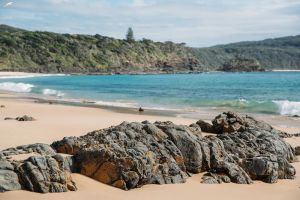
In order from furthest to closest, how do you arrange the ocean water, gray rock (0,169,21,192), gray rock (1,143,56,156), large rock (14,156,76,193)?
the ocean water < gray rock (1,143,56,156) < large rock (14,156,76,193) < gray rock (0,169,21,192)

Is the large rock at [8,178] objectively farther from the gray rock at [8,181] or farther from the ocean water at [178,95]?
the ocean water at [178,95]

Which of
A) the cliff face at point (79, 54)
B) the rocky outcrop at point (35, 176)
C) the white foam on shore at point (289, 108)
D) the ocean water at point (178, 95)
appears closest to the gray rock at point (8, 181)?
the rocky outcrop at point (35, 176)

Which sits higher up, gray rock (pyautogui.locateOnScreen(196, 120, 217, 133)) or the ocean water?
gray rock (pyautogui.locateOnScreen(196, 120, 217, 133))

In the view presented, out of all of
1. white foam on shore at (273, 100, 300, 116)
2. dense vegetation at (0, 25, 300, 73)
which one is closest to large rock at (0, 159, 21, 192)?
white foam on shore at (273, 100, 300, 116)

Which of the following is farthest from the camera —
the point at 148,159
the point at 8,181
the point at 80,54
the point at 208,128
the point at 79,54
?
the point at 80,54

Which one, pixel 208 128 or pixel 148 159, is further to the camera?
pixel 208 128

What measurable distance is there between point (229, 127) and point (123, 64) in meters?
160

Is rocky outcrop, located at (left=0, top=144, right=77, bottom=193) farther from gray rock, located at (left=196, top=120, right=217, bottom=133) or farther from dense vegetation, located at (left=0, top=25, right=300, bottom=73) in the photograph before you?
dense vegetation, located at (left=0, top=25, right=300, bottom=73)

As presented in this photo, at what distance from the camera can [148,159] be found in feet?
30.5

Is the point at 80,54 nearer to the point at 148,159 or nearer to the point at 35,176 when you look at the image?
the point at 148,159

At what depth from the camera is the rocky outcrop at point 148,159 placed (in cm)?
836

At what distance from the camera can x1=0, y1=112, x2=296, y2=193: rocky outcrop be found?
8359mm

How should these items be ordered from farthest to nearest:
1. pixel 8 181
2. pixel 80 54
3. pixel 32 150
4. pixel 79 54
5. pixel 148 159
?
pixel 80 54, pixel 79 54, pixel 32 150, pixel 148 159, pixel 8 181

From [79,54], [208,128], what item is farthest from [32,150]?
[79,54]
